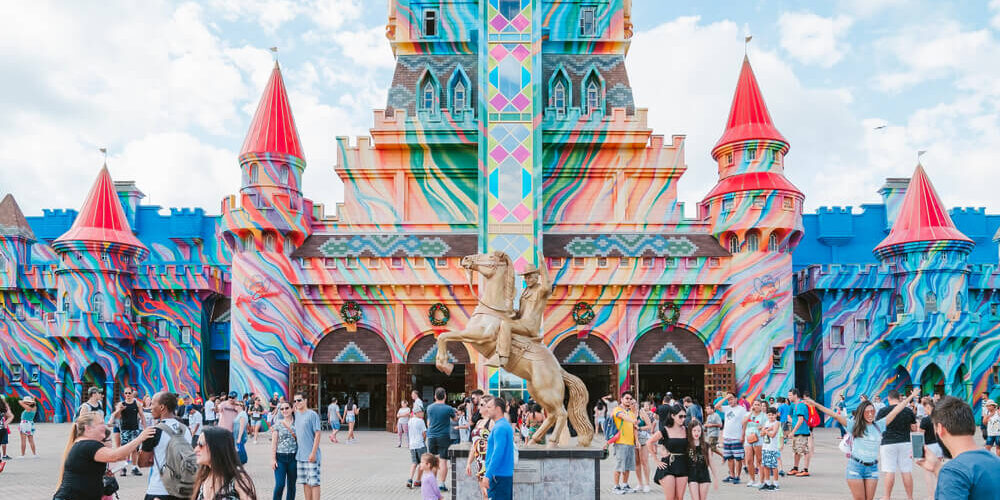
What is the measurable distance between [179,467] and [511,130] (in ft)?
86.1

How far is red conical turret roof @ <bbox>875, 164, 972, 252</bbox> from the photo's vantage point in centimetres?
3412

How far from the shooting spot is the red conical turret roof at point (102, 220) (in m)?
35.2

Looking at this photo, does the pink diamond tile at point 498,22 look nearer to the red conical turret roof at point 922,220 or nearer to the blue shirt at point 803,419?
the red conical turret roof at point 922,220

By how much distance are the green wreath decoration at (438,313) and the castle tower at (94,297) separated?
41.1 feet

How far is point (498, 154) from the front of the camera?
32156 millimetres

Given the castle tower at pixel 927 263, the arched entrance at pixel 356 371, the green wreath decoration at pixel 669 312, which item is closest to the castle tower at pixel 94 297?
the arched entrance at pixel 356 371

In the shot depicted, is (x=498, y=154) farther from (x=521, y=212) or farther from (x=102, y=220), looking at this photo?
(x=102, y=220)

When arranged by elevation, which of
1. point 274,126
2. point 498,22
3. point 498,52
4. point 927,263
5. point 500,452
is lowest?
point 500,452

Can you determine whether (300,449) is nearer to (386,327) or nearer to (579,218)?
(386,327)

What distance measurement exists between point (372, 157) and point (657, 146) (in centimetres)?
1141

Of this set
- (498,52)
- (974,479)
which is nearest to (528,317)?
(974,479)

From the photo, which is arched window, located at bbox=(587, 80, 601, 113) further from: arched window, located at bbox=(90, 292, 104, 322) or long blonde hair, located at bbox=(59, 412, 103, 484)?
long blonde hair, located at bbox=(59, 412, 103, 484)

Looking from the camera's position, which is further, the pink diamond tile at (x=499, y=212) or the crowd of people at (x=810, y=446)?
the pink diamond tile at (x=499, y=212)

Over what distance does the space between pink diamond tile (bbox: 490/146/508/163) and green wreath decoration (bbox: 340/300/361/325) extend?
24.6 feet
